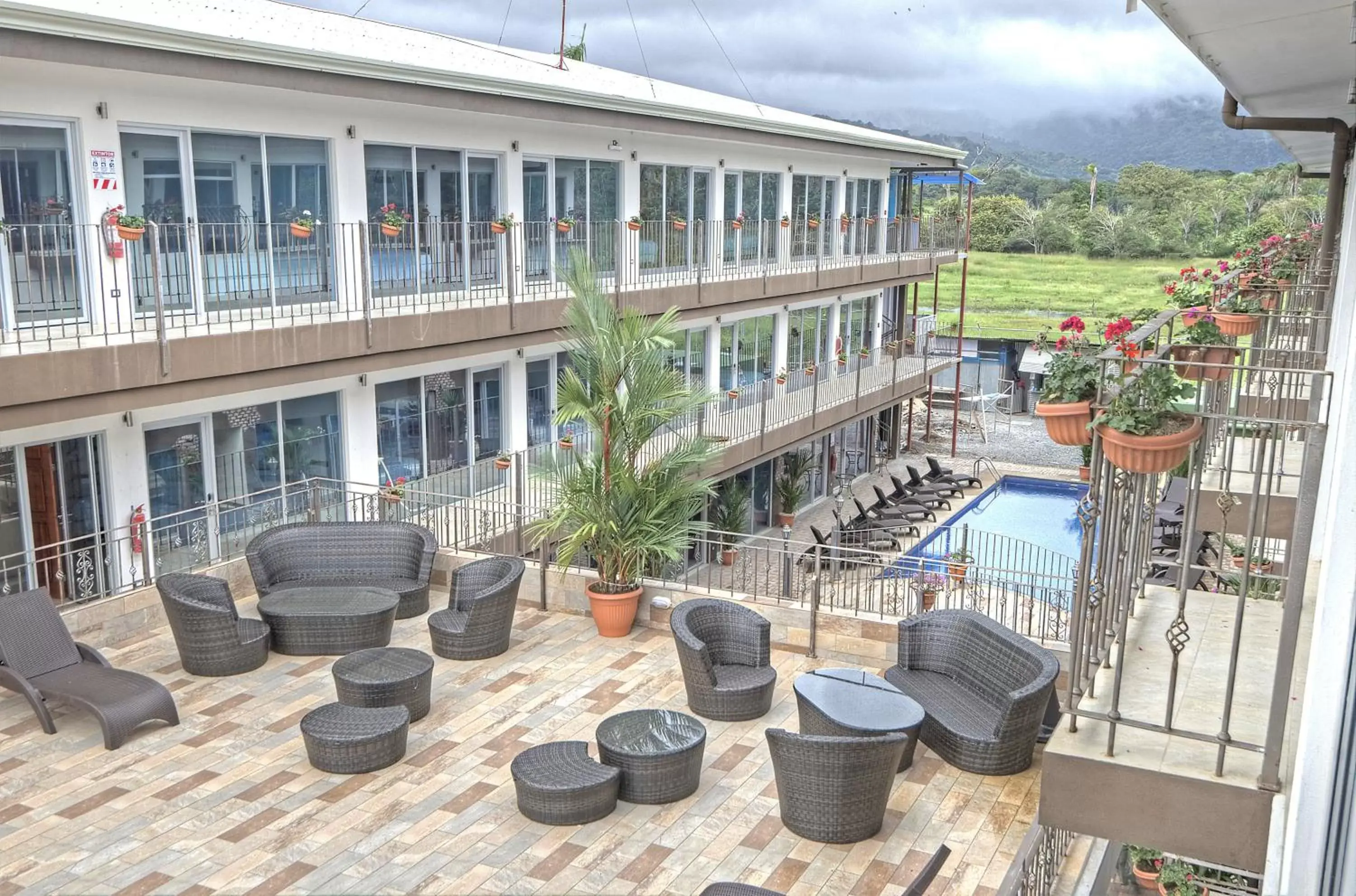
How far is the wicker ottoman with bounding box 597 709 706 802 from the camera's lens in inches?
325

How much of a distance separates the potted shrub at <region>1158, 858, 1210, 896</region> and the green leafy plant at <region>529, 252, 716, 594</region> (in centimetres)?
606

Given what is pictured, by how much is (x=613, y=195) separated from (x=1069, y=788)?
17.3 meters

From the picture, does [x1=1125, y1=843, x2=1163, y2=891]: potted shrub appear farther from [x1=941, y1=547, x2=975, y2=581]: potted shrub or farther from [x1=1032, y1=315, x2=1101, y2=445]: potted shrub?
[x1=1032, y1=315, x2=1101, y2=445]: potted shrub

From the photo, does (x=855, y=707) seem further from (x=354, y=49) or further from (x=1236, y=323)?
(x=354, y=49)

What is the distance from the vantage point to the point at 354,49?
16.1 meters

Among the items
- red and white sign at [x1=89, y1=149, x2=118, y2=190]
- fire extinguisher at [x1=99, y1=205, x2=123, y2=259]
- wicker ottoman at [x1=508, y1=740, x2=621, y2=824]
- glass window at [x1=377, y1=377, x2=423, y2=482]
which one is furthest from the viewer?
glass window at [x1=377, y1=377, x2=423, y2=482]

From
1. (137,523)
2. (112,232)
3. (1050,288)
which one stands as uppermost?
(112,232)

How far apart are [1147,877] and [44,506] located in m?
12.7

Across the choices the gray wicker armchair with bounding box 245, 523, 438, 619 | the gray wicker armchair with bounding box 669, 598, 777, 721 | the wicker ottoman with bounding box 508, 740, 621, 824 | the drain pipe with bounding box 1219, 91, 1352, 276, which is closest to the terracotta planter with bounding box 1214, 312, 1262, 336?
the drain pipe with bounding box 1219, 91, 1352, 276

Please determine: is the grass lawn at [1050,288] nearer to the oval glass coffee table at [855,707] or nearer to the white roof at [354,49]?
the white roof at [354,49]

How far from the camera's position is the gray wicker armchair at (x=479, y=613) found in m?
10.8

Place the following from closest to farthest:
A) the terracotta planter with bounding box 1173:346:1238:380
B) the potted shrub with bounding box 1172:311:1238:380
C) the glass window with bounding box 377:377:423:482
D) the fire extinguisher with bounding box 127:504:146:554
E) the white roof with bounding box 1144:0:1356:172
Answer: the white roof with bounding box 1144:0:1356:172 < the terracotta planter with bounding box 1173:346:1238:380 < the potted shrub with bounding box 1172:311:1238:380 < the fire extinguisher with bounding box 127:504:146:554 < the glass window with bounding box 377:377:423:482

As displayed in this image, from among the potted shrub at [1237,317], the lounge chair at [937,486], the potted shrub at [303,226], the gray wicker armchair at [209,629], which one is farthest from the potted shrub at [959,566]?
the lounge chair at [937,486]

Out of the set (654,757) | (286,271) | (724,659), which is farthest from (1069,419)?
(286,271)
